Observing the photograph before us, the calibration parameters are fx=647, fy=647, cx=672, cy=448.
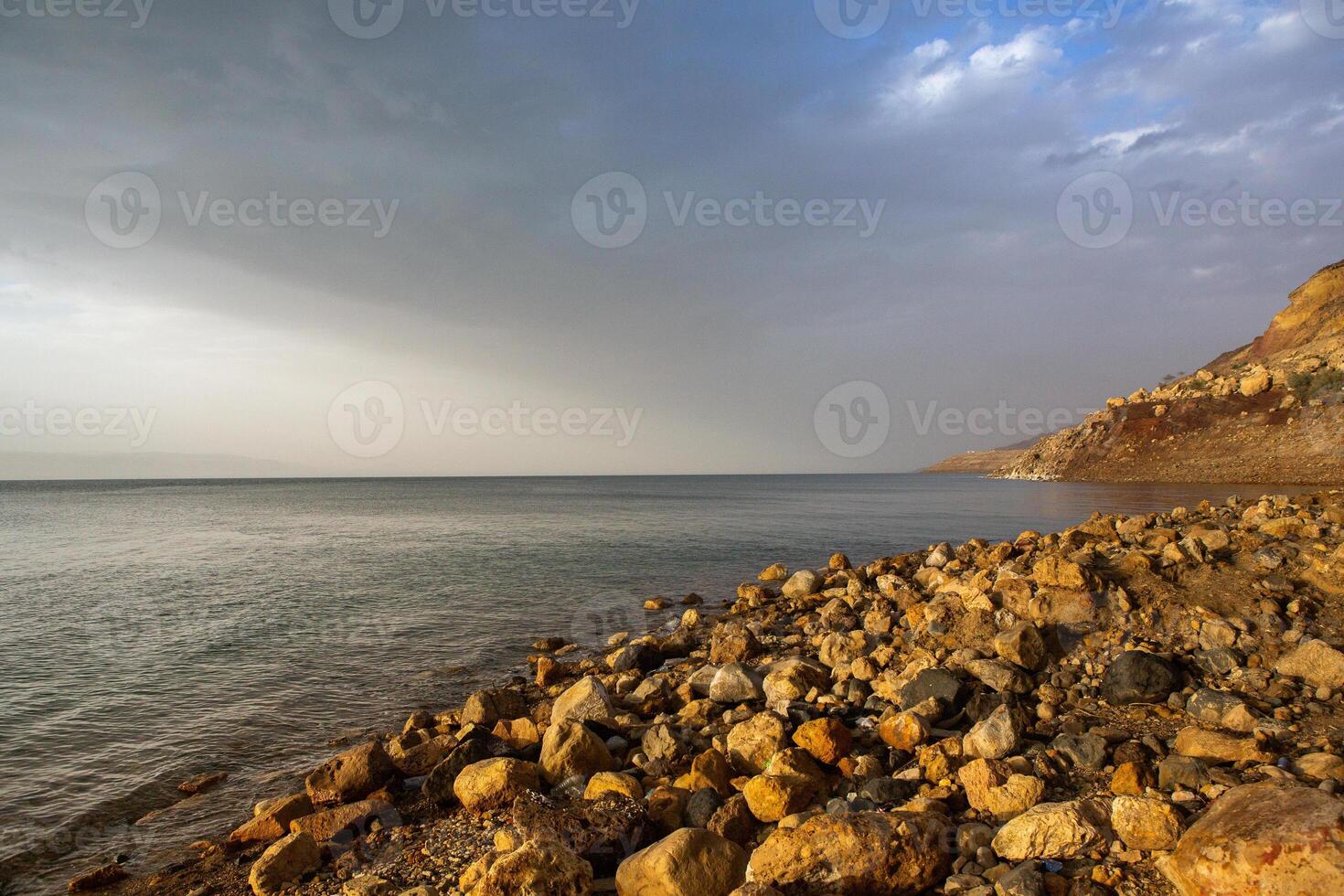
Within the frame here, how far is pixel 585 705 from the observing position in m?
10.7

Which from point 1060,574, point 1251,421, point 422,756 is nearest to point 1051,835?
point 1060,574

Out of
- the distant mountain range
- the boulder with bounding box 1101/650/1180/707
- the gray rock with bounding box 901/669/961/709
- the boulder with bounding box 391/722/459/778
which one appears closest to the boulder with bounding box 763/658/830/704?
the gray rock with bounding box 901/669/961/709

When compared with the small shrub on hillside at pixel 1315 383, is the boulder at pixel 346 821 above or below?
below

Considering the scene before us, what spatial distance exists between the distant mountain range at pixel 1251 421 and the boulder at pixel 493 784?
240 ft

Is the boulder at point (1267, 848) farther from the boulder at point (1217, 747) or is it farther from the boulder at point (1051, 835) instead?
the boulder at point (1217, 747)

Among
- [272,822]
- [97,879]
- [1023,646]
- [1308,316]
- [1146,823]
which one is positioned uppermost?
[1308,316]

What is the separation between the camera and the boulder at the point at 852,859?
5.62 metres

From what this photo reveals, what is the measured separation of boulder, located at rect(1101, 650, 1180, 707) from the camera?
8.92 meters

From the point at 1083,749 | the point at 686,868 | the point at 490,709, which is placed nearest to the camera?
the point at 686,868

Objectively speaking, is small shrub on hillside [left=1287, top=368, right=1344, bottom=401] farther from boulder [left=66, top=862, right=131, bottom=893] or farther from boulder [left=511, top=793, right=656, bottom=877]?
boulder [left=66, top=862, right=131, bottom=893]

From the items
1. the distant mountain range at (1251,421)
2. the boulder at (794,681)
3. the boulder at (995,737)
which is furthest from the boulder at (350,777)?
the distant mountain range at (1251,421)

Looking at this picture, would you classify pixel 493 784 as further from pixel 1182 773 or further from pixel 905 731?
pixel 1182 773

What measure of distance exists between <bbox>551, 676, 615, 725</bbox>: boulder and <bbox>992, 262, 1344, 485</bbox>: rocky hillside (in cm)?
7186

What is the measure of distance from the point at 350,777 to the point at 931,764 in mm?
7662
